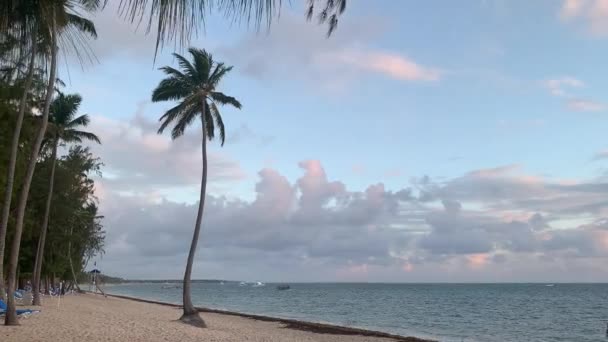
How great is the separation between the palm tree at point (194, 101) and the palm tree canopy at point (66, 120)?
6879 millimetres

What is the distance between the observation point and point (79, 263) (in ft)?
216

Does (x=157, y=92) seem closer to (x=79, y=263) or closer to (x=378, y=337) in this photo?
(x=378, y=337)

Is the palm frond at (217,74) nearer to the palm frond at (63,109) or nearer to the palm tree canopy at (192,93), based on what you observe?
the palm tree canopy at (192,93)

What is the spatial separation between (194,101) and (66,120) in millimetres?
8845

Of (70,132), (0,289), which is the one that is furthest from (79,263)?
(0,289)

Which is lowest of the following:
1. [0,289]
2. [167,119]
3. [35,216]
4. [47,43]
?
[0,289]

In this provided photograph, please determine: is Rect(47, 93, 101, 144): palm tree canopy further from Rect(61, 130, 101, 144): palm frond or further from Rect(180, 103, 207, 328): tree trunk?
Rect(180, 103, 207, 328): tree trunk

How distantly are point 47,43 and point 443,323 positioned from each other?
163 ft

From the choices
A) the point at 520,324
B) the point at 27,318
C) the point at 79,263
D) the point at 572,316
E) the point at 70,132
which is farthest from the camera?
the point at 79,263

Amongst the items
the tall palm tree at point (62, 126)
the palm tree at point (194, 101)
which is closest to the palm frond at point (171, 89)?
the palm tree at point (194, 101)

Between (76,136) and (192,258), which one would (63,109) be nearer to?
(76,136)

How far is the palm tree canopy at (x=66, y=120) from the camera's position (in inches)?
1203

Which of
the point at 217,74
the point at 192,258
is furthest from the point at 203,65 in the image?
the point at 192,258

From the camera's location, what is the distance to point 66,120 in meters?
31.2
